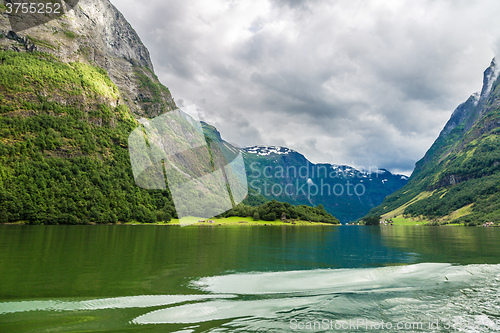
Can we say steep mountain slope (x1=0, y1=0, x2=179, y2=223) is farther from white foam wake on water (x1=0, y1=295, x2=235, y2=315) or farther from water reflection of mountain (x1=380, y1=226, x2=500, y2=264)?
water reflection of mountain (x1=380, y1=226, x2=500, y2=264)

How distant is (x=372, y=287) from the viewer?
1431cm

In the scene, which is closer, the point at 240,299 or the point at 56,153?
the point at 240,299

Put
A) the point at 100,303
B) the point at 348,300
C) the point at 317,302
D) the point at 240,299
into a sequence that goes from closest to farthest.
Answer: the point at 100,303, the point at 317,302, the point at 240,299, the point at 348,300

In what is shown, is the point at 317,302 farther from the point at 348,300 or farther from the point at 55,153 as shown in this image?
the point at 55,153

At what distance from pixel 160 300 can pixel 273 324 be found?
495cm

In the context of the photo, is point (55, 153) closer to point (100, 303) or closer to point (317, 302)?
point (100, 303)

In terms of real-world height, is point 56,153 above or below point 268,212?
above

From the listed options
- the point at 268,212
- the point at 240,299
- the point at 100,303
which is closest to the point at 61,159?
the point at 268,212

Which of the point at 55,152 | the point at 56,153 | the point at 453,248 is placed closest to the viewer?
the point at 453,248

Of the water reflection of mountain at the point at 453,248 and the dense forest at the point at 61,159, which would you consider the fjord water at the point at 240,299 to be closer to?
the water reflection of mountain at the point at 453,248

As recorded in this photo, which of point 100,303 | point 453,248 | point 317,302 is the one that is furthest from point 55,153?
point 317,302

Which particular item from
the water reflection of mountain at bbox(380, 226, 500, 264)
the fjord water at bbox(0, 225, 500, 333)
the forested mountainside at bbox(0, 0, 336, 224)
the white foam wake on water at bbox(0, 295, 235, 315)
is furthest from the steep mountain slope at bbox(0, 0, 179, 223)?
the water reflection of mountain at bbox(380, 226, 500, 264)

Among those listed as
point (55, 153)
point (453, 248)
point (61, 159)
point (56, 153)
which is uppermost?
point (56, 153)

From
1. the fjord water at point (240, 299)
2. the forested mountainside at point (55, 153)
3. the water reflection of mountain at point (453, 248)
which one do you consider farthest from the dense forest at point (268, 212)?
the fjord water at point (240, 299)
